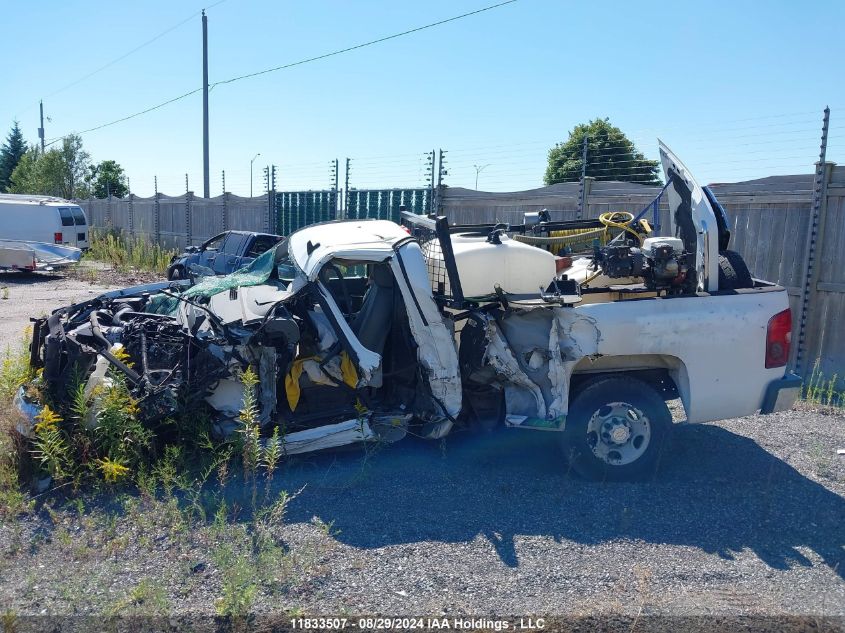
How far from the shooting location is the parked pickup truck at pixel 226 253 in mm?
13047

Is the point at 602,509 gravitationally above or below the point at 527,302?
below

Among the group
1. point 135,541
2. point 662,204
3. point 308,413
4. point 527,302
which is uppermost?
point 662,204

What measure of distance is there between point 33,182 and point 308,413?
39.6 m

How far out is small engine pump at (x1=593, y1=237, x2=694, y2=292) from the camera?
5.31 m

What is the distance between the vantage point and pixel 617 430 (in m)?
5.19

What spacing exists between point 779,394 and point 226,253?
34.5 ft

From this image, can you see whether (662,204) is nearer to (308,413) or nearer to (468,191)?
(468,191)

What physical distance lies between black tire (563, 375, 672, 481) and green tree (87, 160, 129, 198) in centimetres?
4094

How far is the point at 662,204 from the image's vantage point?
9.60m

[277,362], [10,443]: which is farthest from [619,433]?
[10,443]

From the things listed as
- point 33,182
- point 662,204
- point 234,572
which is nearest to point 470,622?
point 234,572

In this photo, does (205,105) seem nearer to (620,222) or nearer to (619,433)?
(620,222)

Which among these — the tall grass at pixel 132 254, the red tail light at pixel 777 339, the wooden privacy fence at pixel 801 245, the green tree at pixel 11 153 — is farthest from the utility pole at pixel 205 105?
the green tree at pixel 11 153

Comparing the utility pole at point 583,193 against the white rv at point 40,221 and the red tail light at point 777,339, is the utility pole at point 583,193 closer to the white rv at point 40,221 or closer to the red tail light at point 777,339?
the red tail light at point 777,339
